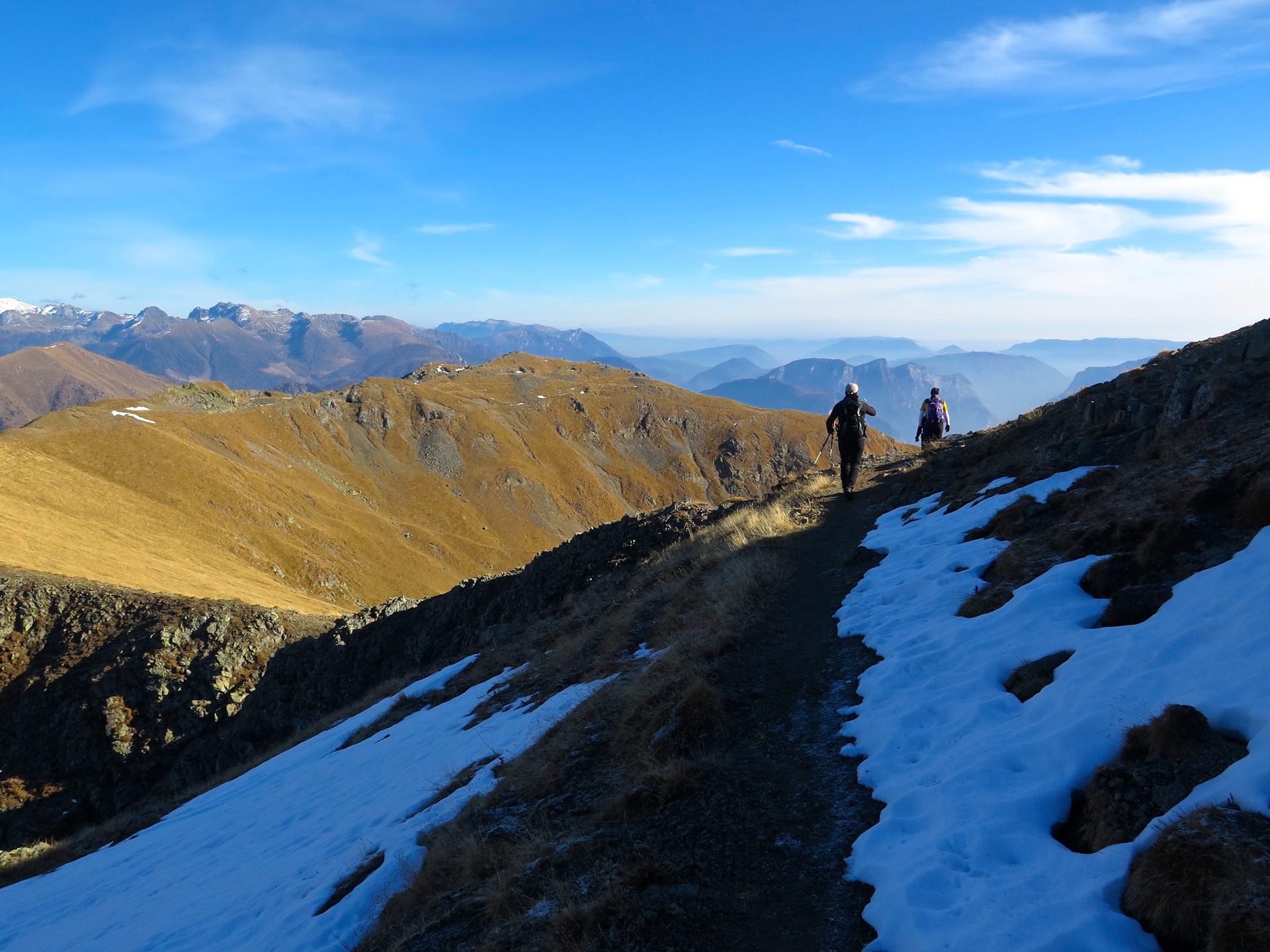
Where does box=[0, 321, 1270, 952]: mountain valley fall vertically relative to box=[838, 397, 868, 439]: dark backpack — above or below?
below

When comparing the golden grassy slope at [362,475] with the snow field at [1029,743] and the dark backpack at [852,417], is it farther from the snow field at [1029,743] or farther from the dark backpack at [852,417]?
the snow field at [1029,743]

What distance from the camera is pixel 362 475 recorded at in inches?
4345

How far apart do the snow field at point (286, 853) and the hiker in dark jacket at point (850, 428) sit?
9.52 m

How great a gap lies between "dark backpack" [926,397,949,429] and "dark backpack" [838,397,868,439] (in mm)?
7925

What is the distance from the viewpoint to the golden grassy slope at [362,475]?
1949 inches

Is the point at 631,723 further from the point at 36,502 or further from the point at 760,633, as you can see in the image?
the point at 36,502

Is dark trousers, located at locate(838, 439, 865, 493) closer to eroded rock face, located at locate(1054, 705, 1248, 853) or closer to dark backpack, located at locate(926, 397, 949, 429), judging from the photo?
dark backpack, located at locate(926, 397, 949, 429)

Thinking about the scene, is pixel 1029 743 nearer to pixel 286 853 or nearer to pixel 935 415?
pixel 286 853

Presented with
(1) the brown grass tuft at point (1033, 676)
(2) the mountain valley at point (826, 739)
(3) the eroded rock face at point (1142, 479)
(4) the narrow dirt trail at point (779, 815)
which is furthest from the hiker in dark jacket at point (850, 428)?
(1) the brown grass tuft at point (1033, 676)

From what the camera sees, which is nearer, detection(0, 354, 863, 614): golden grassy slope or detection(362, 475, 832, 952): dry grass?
detection(362, 475, 832, 952): dry grass

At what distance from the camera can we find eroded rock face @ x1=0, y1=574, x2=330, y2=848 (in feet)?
95.6

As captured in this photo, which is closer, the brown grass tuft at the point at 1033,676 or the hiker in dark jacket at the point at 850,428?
the brown grass tuft at the point at 1033,676

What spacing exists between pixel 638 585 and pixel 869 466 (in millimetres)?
11539

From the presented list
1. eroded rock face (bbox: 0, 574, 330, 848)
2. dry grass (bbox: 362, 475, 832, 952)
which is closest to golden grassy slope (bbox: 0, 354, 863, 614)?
eroded rock face (bbox: 0, 574, 330, 848)
